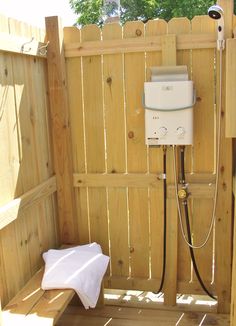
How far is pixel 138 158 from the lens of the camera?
8.36 feet

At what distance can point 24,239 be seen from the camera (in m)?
2.18

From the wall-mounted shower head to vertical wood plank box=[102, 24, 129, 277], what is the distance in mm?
599

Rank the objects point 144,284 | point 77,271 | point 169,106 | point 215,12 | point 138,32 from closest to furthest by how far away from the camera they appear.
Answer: point 215,12
point 77,271
point 169,106
point 138,32
point 144,284

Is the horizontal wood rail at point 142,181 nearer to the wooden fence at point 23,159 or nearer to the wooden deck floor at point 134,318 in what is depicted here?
the wooden fence at point 23,159

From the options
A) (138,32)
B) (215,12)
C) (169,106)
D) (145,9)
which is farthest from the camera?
(145,9)

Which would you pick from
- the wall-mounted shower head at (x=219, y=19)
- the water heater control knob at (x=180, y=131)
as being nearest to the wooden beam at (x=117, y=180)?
the water heater control knob at (x=180, y=131)

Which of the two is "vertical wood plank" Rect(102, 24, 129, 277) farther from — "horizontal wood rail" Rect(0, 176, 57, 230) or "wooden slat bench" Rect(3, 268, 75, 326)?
"wooden slat bench" Rect(3, 268, 75, 326)

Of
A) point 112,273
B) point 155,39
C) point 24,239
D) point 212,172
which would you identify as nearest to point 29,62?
point 155,39

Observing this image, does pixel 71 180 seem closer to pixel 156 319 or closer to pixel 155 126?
pixel 155 126

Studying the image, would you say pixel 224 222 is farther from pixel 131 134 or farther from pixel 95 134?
pixel 95 134

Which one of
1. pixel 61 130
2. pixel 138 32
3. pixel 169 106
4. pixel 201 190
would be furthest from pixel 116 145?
pixel 138 32

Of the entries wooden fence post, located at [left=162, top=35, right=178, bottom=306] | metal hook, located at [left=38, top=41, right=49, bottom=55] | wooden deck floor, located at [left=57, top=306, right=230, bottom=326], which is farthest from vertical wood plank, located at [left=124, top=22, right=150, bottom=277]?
metal hook, located at [left=38, top=41, right=49, bottom=55]

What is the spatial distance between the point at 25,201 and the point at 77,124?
27.5 inches

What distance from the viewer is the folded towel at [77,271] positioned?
6.88ft
